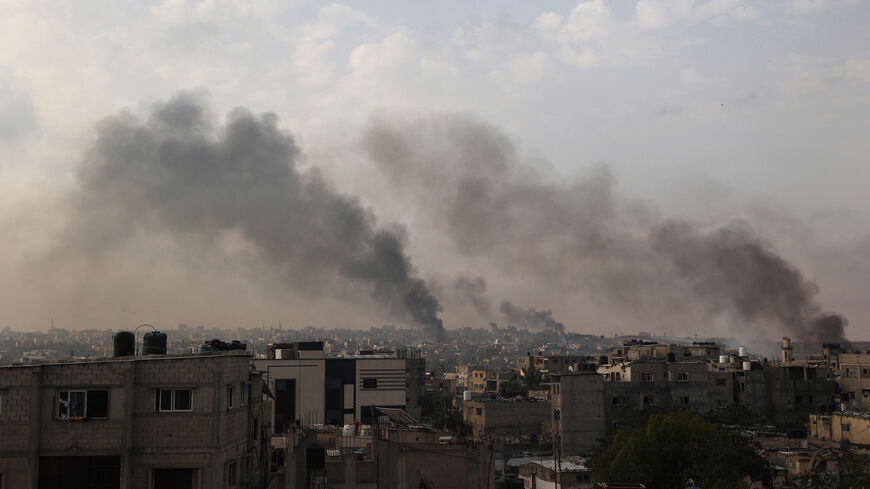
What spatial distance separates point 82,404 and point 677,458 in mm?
27308

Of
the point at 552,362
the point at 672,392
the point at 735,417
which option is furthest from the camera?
the point at 552,362

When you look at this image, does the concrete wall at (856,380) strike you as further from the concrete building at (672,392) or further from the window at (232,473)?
the window at (232,473)

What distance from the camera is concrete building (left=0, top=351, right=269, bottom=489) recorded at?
18016 millimetres

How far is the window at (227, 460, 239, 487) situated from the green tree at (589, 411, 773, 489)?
68.9ft

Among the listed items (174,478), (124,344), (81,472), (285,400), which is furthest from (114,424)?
(285,400)

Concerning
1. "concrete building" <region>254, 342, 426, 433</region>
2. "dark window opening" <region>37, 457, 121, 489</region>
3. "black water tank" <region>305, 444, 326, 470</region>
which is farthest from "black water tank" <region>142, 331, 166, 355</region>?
"concrete building" <region>254, 342, 426, 433</region>

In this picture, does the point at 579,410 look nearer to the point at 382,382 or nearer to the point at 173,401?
the point at 382,382

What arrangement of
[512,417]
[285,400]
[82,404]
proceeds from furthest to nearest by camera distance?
[512,417]
[285,400]
[82,404]

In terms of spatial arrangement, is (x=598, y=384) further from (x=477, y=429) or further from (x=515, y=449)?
(x=477, y=429)

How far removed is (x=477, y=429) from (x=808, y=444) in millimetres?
26088

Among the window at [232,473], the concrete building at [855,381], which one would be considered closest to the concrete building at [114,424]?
the window at [232,473]

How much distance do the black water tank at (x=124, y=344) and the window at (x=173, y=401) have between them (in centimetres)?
398

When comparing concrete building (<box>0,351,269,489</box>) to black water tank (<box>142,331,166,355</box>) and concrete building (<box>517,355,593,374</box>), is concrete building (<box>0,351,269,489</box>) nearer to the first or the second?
black water tank (<box>142,331,166,355</box>)

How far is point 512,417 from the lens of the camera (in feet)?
222
